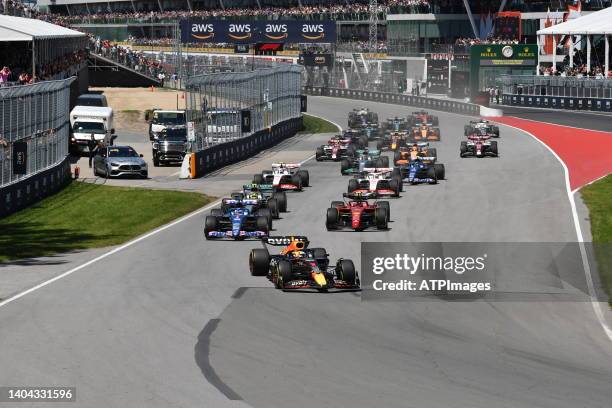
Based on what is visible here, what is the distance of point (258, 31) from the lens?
3625 inches

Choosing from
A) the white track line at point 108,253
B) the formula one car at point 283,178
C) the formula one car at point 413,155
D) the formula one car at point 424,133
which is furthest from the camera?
the formula one car at point 424,133

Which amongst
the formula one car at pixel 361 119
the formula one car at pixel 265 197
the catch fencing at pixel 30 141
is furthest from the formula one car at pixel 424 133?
the formula one car at pixel 265 197

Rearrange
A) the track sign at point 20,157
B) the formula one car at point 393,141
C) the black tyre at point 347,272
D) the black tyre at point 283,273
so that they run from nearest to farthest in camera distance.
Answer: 1. the black tyre at point 347,272
2. the black tyre at point 283,273
3. the track sign at point 20,157
4. the formula one car at point 393,141

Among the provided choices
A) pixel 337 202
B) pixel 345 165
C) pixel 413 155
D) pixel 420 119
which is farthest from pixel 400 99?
pixel 337 202

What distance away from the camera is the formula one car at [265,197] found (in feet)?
110

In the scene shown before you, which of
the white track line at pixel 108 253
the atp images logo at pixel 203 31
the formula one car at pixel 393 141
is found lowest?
the white track line at pixel 108 253

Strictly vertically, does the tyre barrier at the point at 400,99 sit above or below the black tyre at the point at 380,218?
above

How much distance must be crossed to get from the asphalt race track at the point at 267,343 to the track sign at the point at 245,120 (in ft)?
89.5

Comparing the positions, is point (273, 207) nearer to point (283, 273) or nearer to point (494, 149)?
point (283, 273)

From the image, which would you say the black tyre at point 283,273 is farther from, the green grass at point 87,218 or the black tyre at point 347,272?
the green grass at point 87,218

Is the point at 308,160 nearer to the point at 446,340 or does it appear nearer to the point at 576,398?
the point at 446,340

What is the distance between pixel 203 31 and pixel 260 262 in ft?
224

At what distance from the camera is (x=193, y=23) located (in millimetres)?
91125

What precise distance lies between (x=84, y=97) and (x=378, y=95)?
44.6m
